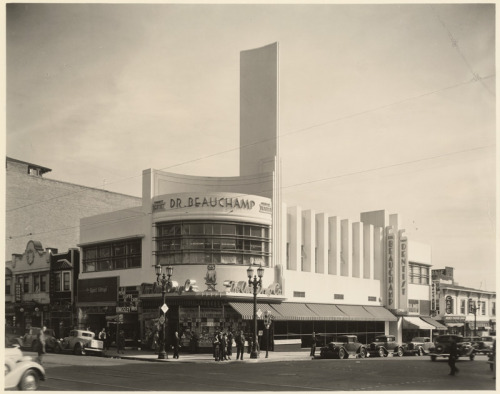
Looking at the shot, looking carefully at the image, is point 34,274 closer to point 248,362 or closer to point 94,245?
point 94,245

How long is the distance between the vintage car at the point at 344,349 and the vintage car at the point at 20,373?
77.8 feet

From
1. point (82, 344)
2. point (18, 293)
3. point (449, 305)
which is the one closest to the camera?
point (82, 344)

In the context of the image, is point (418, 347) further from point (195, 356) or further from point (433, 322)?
point (195, 356)

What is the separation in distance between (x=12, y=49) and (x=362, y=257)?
38971 millimetres

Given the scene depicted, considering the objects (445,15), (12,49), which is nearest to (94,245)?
(12,49)

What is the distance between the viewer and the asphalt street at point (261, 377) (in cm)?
2423

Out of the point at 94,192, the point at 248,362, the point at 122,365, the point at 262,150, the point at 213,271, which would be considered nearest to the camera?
the point at 122,365

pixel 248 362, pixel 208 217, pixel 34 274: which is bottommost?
pixel 248 362

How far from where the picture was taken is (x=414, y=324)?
6072 cm

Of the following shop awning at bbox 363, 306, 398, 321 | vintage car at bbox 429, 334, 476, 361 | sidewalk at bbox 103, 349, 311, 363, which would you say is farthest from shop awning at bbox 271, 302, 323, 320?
vintage car at bbox 429, 334, 476, 361

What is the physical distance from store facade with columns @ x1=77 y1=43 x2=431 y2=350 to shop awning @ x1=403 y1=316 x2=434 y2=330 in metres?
2.86

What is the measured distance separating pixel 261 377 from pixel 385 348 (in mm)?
21210

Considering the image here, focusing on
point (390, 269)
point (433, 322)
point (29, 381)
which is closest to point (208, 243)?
point (390, 269)

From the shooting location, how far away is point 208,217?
46031mm
